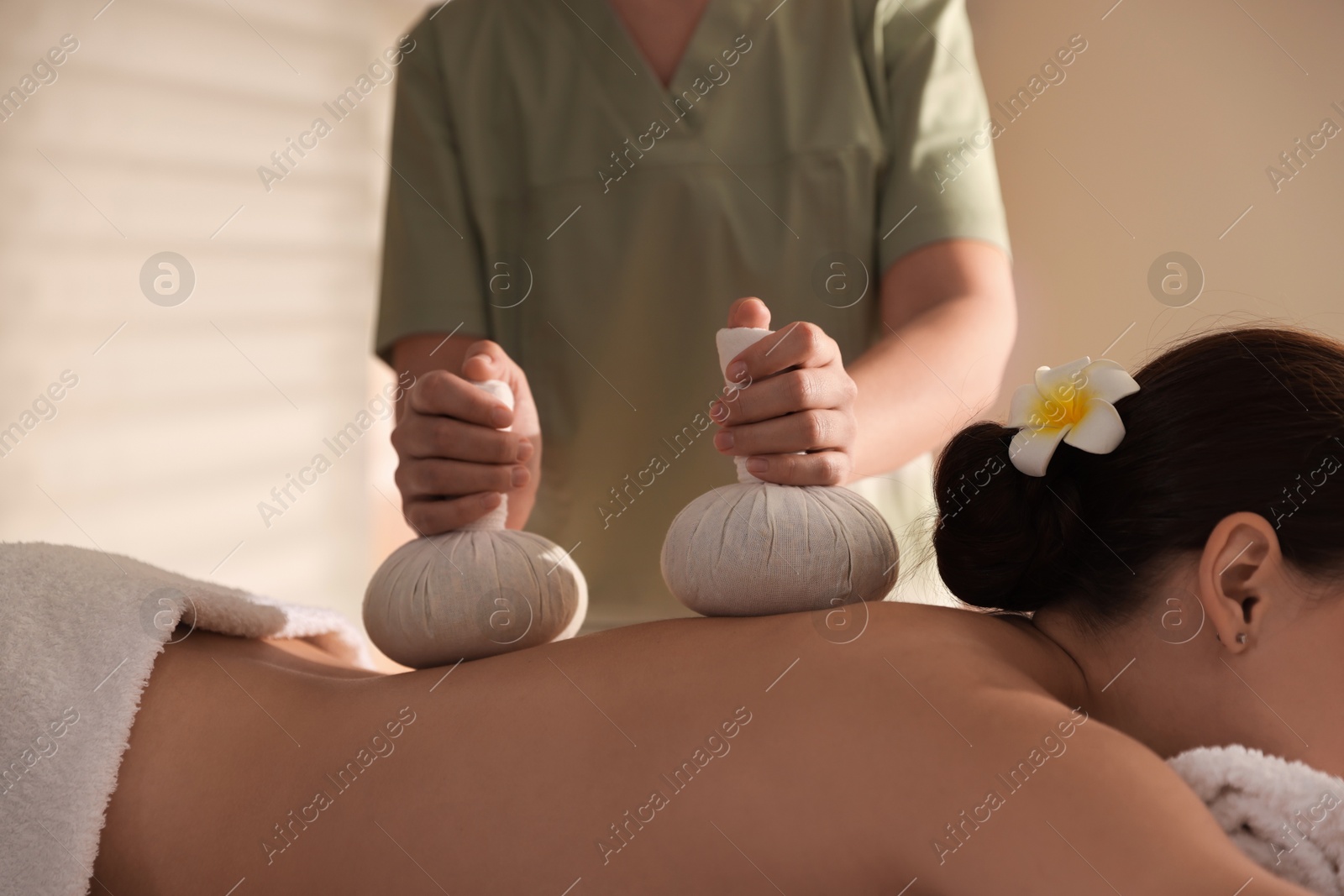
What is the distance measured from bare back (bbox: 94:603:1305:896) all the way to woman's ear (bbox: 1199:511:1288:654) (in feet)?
0.37

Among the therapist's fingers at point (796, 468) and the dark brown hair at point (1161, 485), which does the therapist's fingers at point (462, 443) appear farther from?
the dark brown hair at point (1161, 485)

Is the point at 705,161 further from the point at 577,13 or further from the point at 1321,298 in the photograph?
the point at 1321,298

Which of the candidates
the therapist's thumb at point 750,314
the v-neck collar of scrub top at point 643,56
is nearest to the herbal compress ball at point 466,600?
the therapist's thumb at point 750,314

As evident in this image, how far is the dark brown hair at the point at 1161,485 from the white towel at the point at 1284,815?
0.17 m

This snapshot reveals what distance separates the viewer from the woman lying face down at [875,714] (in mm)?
606

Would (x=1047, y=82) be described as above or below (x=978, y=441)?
above

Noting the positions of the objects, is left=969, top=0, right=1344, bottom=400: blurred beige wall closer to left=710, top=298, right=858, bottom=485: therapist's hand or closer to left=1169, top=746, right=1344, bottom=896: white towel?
left=710, top=298, right=858, bottom=485: therapist's hand

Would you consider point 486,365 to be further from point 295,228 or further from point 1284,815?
point 295,228

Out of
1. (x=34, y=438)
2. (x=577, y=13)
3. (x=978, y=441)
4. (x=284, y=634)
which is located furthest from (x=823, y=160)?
(x=34, y=438)

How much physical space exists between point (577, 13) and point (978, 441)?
825mm

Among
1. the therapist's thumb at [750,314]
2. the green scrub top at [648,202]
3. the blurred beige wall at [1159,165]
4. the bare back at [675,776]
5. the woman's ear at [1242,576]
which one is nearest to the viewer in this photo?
the bare back at [675,776]

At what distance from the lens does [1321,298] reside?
5.30ft

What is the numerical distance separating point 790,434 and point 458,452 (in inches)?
11.0

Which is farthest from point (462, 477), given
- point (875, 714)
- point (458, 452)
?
point (875, 714)
